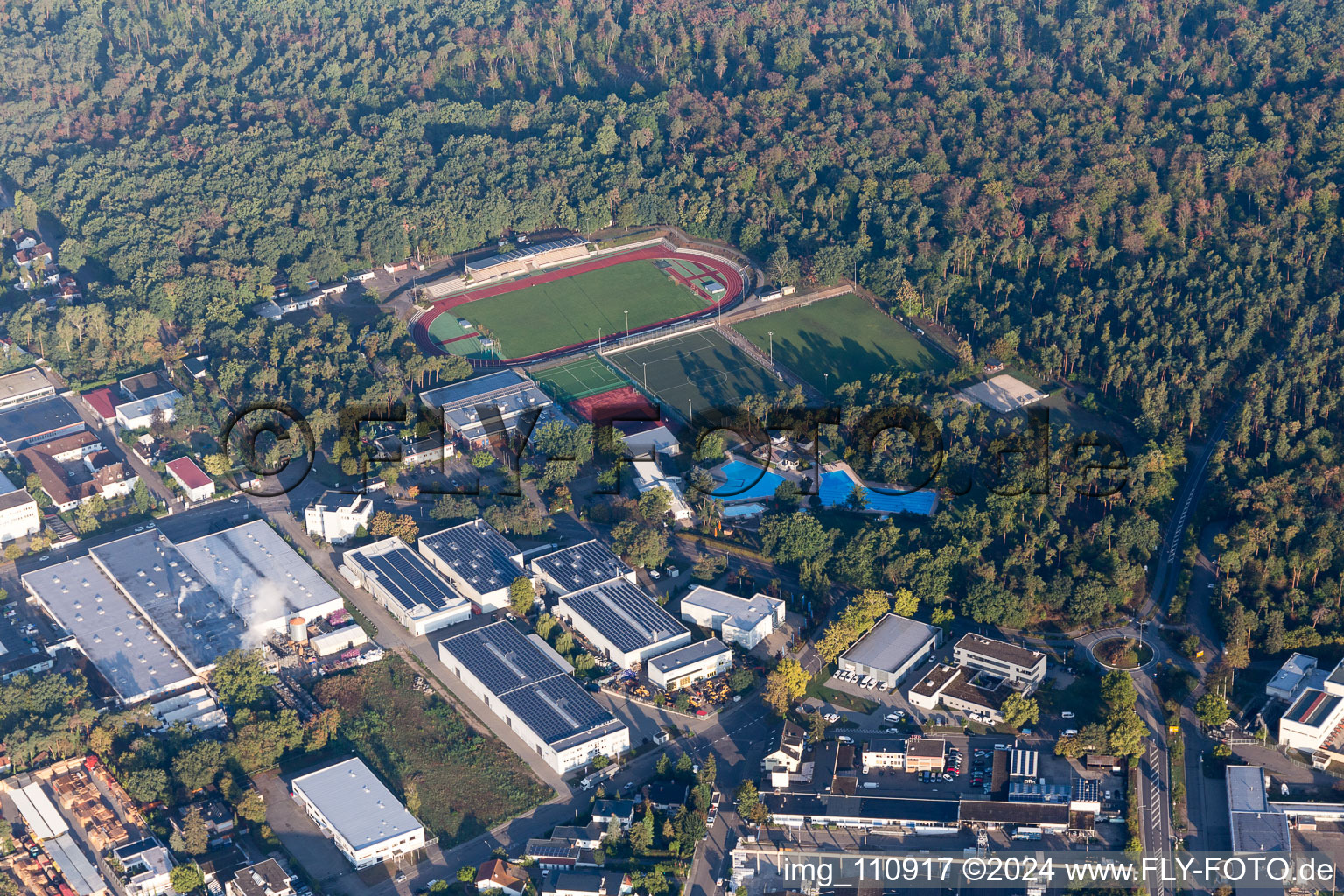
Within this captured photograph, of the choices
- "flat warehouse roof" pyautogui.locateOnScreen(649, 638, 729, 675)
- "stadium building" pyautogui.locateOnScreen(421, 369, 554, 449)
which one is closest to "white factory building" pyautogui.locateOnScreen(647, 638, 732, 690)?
"flat warehouse roof" pyautogui.locateOnScreen(649, 638, 729, 675)

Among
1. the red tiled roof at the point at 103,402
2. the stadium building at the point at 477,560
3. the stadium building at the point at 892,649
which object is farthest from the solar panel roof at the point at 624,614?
the red tiled roof at the point at 103,402

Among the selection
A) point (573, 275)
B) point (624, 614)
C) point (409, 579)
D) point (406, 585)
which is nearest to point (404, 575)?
point (409, 579)

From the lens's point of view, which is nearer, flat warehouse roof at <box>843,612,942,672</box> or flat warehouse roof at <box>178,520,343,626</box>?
flat warehouse roof at <box>843,612,942,672</box>

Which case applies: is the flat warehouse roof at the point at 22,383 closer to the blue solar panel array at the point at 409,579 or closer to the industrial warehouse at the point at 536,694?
the blue solar panel array at the point at 409,579

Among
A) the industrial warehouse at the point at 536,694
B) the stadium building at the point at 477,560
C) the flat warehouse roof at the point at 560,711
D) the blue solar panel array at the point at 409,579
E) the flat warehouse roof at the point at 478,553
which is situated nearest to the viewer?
the industrial warehouse at the point at 536,694

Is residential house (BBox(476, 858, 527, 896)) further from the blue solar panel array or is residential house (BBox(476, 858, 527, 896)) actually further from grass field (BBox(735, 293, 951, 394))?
grass field (BBox(735, 293, 951, 394))

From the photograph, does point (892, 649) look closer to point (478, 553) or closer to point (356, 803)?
point (478, 553)
